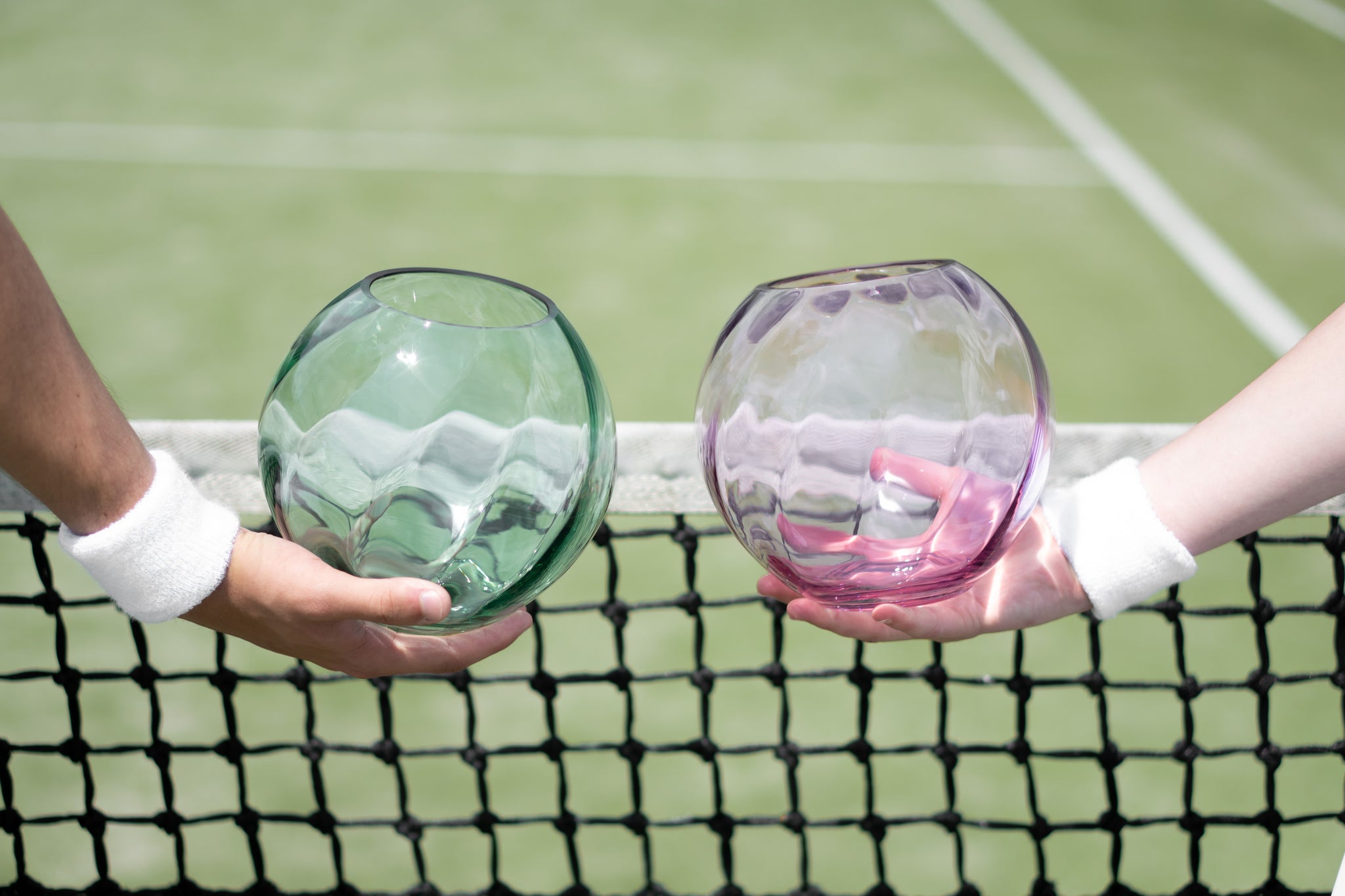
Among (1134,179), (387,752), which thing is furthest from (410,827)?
(1134,179)

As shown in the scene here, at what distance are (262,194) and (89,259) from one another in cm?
62

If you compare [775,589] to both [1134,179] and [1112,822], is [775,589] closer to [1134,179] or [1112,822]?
[1112,822]

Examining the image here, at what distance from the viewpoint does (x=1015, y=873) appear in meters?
1.75

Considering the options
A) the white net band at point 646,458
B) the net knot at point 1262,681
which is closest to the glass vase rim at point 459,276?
the white net band at point 646,458

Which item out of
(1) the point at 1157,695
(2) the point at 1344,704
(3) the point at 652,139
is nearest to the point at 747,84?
(3) the point at 652,139

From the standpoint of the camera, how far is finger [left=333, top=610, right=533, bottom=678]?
73 centimetres

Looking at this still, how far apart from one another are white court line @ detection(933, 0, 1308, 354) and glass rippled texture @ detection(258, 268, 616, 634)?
3.00 m

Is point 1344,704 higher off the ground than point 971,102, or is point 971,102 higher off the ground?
point 1344,704

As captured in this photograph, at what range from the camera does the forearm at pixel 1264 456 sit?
0.76 metres

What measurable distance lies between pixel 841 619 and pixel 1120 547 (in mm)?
197

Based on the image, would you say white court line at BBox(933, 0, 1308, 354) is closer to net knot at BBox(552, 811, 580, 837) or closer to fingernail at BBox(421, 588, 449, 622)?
net knot at BBox(552, 811, 580, 837)

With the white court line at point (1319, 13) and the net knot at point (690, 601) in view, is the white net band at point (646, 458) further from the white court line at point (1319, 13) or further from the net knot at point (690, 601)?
the white court line at point (1319, 13)

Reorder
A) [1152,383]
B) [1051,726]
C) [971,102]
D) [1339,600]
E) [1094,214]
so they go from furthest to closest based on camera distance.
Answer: [971,102]
[1094,214]
[1152,383]
[1051,726]
[1339,600]

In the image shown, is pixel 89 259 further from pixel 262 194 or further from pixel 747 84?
pixel 747 84
